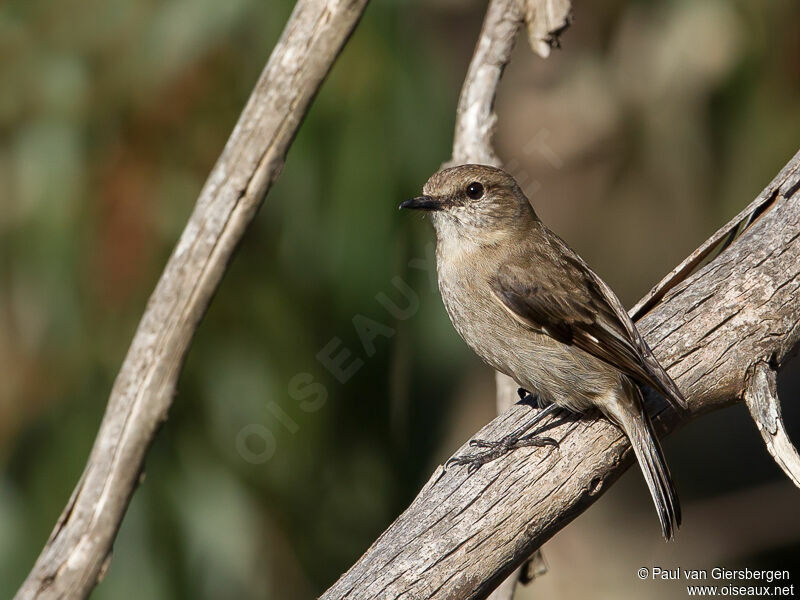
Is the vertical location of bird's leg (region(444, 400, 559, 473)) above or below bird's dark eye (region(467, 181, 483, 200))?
below

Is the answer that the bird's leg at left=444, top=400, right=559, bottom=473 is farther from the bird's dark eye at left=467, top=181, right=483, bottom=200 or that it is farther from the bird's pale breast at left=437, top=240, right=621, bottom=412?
the bird's dark eye at left=467, top=181, right=483, bottom=200

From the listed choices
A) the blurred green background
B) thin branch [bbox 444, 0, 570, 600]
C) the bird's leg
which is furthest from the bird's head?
the blurred green background

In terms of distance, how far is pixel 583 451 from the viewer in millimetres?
2543

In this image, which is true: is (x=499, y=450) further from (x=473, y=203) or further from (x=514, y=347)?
(x=473, y=203)

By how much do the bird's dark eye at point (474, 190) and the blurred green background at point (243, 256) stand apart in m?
0.81

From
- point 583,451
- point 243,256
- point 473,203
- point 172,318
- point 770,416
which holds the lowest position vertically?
point 770,416

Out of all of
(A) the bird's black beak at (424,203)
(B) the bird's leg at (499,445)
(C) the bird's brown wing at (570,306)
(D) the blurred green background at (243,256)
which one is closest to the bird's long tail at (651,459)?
(C) the bird's brown wing at (570,306)

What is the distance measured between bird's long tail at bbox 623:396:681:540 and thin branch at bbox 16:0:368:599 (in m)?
1.17

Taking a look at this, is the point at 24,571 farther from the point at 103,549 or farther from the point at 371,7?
the point at 371,7

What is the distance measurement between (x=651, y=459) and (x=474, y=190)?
3.09 feet

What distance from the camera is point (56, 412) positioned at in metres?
3.78

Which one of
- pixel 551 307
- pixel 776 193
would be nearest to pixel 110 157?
pixel 551 307

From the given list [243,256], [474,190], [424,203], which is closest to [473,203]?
[474,190]

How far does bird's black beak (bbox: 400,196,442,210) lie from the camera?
2.93 meters
